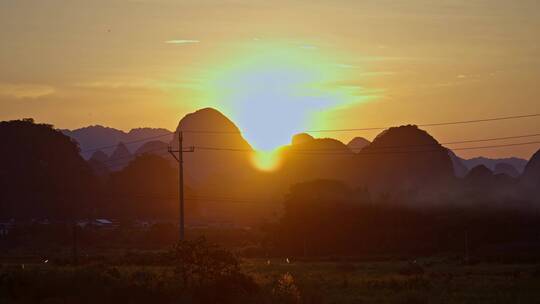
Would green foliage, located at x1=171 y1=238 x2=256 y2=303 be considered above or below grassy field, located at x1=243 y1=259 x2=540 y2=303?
above

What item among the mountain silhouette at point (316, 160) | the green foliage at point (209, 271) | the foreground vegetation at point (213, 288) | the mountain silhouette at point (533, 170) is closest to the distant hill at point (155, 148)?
the mountain silhouette at point (316, 160)

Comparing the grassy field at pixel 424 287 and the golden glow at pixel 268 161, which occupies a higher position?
the golden glow at pixel 268 161

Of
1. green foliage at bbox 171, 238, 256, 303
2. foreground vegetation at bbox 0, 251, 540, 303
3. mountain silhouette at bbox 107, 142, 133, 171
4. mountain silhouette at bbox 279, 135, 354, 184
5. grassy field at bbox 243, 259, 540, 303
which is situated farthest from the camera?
mountain silhouette at bbox 107, 142, 133, 171

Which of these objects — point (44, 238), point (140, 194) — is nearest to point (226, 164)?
point (140, 194)

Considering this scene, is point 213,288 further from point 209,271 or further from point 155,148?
point 155,148

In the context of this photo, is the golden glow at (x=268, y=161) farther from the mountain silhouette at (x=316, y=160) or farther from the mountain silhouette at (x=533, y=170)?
the mountain silhouette at (x=533, y=170)

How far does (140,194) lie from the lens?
90.9 m

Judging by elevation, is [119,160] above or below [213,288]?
above

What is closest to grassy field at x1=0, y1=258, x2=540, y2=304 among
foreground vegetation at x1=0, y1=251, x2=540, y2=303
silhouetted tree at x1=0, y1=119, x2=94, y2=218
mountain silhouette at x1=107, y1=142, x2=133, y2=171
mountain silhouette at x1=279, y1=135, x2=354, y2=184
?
foreground vegetation at x1=0, y1=251, x2=540, y2=303

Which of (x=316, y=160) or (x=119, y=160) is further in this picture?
(x=119, y=160)

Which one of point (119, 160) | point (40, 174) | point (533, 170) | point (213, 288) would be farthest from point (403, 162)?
point (213, 288)

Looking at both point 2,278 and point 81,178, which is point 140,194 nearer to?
point 81,178

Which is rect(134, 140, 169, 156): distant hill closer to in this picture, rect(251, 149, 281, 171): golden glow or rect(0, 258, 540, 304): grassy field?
rect(251, 149, 281, 171): golden glow

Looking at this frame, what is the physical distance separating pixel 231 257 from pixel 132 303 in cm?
368
